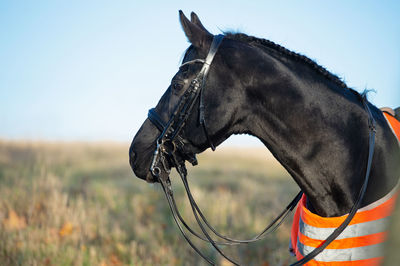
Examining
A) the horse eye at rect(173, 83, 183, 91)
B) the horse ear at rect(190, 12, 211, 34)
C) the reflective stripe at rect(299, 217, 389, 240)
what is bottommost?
the reflective stripe at rect(299, 217, 389, 240)

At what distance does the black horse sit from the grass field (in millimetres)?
894

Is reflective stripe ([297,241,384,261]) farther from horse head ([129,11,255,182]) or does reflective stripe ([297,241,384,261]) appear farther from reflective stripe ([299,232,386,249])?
horse head ([129,11,255,182])

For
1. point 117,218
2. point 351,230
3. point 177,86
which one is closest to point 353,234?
point 351,230

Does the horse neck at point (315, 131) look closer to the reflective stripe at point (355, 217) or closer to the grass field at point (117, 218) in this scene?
the reflective stripe at point (355, 217)

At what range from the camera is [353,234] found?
1.95 m

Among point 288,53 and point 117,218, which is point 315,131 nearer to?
point 288,53

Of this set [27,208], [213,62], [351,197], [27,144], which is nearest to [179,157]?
[213,62]

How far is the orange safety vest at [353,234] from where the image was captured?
1877 millimetres

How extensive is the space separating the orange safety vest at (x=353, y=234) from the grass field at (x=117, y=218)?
1172mm

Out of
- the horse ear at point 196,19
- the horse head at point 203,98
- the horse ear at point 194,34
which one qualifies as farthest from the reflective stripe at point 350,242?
the horse ear at point 196,19

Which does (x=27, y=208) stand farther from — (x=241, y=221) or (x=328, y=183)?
(x=328, y=183)

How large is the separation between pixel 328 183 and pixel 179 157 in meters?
0.96

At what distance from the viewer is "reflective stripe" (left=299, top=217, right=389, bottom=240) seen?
6.17 ft

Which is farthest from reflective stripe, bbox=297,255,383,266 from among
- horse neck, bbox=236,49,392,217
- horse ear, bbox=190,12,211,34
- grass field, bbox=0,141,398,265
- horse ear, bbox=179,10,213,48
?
horse ear, bbox=190,12,211,34
